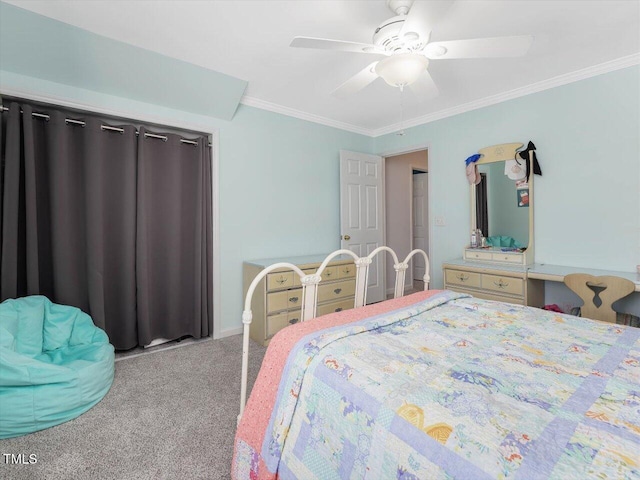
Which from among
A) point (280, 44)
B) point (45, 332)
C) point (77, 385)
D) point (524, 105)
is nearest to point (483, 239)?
point (524, 105)

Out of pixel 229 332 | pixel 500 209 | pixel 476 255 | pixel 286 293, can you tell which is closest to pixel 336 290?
pixel 286 293

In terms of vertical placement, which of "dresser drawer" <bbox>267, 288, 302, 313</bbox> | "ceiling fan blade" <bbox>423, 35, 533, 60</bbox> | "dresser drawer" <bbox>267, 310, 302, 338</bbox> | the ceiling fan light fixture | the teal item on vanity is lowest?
"dresser drawer" <bbox>267, 310, 302, 338</bbox>

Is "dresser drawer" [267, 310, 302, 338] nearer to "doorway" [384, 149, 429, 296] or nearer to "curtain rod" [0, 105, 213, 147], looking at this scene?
"curtain rod" [0, 105, 213, 147]

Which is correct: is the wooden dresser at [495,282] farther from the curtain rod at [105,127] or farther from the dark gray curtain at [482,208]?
the curtain rod at [105,127]

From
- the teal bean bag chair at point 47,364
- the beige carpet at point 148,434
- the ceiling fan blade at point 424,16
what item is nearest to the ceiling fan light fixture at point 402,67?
the ceiling fan blade at point 424,16

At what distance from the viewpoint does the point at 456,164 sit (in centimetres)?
354

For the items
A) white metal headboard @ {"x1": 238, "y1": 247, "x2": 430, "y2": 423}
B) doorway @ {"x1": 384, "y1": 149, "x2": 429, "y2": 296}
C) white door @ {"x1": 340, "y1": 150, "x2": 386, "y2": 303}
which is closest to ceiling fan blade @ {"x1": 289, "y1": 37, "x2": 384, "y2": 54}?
white metal headboard @ {"x1": 238, "y1": 247, "x2": 430, "y2": 423}

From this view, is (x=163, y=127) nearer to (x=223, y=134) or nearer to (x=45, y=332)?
(x=223, y=134)

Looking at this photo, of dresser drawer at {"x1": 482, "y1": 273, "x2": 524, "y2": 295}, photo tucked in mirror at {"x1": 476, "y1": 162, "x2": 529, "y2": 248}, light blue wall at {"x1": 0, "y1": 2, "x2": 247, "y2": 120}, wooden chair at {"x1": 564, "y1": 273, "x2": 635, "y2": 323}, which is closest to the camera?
light blue wall at {"x1": 0, "y1": 2, "x2": 247, "y2": 120}

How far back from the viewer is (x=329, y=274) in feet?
10.8

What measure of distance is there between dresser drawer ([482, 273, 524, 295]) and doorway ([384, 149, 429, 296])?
199cm

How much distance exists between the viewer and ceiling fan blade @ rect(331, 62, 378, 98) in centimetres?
186

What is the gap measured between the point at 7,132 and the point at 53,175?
367 mm

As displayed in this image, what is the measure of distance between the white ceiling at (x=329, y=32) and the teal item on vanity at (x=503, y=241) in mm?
1474
